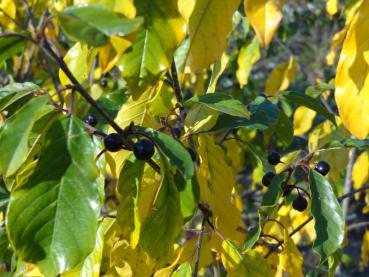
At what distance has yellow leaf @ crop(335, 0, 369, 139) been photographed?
0.83m

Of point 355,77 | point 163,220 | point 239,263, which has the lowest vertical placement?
point 239,263

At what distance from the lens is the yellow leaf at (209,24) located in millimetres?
787

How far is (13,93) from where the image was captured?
38.8 inches

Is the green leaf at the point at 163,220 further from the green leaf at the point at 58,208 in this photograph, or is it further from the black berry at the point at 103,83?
the black berry at the point at 103,83

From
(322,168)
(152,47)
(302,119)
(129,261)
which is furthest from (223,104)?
(302,119)

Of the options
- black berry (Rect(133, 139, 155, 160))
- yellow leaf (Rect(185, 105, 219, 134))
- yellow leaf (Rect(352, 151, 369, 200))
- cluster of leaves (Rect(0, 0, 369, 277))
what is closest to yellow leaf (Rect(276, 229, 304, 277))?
cluster of leaves (Rect(0, 0, 369, 277))

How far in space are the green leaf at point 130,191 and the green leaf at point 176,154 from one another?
152 mm

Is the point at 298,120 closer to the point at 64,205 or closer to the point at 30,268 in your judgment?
the point at 30,268

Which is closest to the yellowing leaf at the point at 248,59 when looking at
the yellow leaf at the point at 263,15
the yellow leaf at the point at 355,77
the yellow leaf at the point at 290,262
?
the yellow leaf at the point at 290,262

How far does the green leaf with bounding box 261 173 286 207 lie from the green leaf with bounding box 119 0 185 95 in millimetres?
457

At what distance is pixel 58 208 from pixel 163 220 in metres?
0.26

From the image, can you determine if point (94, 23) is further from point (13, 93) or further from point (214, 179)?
point (214, 179)

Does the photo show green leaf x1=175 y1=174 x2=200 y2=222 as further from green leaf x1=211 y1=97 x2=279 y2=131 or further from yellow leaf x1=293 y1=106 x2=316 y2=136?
yellow leaf x1=293 y1=106 x2=316 y2=136

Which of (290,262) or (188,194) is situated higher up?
(188,194)
